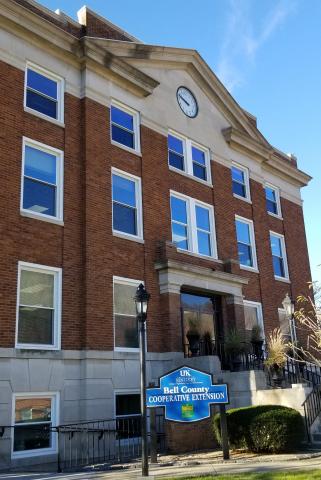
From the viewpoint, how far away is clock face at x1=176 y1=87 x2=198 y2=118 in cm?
2178

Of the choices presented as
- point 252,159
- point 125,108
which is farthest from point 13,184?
point 252,159

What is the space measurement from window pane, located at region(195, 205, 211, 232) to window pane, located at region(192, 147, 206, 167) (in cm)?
207

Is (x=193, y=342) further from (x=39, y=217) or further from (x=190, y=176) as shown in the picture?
(x=190, y=176)

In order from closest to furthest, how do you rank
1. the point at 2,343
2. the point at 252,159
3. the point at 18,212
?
the point at 2,343
the point at 18,212
the point at 252,159

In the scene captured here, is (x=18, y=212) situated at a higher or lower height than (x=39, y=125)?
lower

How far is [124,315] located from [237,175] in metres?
10.5

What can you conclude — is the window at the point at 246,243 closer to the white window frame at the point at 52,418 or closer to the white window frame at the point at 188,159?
the white window frame at the point at 188,159

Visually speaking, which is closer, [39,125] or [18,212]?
[18,212]

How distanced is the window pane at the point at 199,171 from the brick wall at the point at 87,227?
598 millimetres

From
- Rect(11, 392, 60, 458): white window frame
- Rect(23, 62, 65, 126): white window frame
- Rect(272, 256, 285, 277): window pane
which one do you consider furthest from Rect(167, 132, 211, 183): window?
Rect(11, 392, 60, 458): white window frame

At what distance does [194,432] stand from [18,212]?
736 centimetres

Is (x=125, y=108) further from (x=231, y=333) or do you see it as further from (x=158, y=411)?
(x=158, y=411)

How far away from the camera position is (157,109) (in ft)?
66.3

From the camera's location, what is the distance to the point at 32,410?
1357 centimetres
